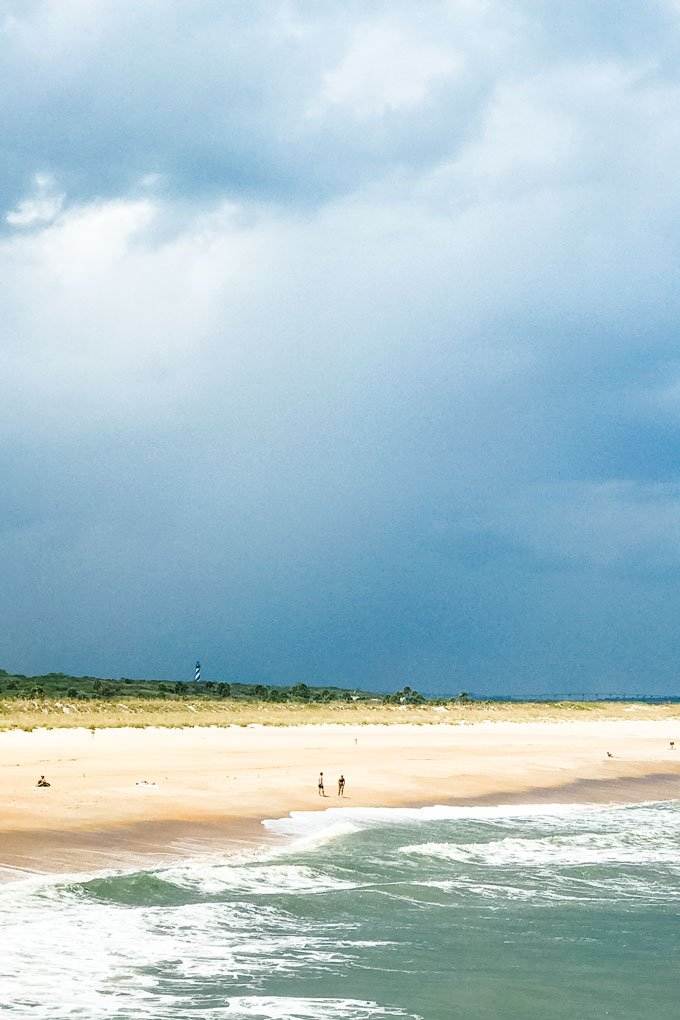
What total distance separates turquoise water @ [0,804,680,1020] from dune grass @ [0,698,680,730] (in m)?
40.6

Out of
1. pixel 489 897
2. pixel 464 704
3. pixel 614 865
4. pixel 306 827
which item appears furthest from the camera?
pixel 464 704

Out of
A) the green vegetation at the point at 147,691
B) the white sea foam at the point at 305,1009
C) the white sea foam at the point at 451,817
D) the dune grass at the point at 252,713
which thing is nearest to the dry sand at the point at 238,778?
the white sea foam at the point at 451,817

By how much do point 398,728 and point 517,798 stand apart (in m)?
38.9

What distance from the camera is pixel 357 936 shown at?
19.9m

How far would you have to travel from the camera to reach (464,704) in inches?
4862

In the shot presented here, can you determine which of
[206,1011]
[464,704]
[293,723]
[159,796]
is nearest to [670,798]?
[159,796]

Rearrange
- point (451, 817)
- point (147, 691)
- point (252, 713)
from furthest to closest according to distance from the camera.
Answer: point (147, 691)
point (252, 713)
point (451, 817)

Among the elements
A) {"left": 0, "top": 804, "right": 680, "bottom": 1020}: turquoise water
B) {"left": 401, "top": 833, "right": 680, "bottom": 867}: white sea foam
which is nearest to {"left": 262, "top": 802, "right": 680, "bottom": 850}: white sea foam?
{"left": 0, "top": 804, "right": 680, "bottom": 1020}: turquoise water

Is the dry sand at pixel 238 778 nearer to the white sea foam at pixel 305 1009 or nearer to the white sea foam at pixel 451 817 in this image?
the white sea foam at pixel 451 817

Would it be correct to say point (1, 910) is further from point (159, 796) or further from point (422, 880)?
point (159, 796)

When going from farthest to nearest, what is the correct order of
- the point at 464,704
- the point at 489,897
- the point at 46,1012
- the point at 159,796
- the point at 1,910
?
the point at 464,704 → the point at 159,796 → the point at 489,897 → the point at 1,910 → the point at 46,1012

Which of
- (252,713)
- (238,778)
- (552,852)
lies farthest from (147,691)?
(552,852)

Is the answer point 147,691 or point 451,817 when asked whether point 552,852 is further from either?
point 147,691

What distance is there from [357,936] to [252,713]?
68851 millimetres
